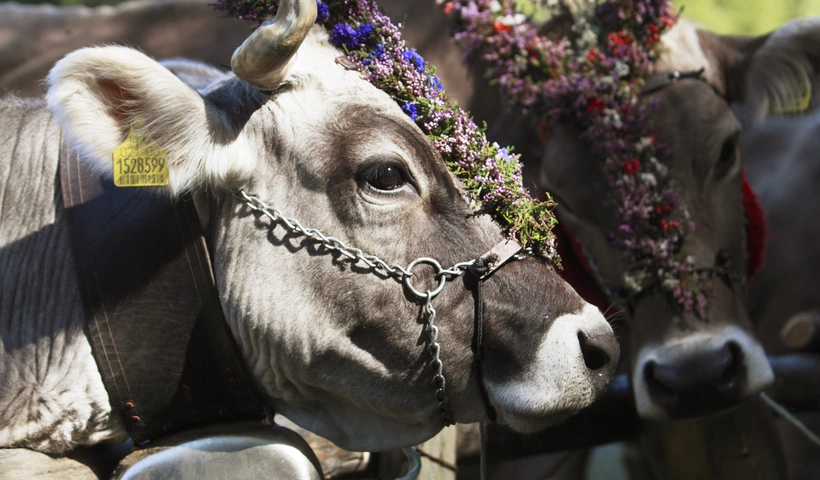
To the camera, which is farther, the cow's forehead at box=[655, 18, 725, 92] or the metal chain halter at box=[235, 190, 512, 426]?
the cow's forehead at box=[655, 18, 725, 92]

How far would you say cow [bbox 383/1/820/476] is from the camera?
9.67 feet

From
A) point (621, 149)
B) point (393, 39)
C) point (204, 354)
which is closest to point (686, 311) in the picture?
point (621, 149)

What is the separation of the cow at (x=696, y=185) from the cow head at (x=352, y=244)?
106cm

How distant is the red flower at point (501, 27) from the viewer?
3.43m

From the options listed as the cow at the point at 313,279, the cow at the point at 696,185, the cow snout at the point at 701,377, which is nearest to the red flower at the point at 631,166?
the cow at the point at 696,185

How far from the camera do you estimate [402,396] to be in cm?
204

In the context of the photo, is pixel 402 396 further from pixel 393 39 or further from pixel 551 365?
pixel 393 39

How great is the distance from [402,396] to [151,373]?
0.65 meters

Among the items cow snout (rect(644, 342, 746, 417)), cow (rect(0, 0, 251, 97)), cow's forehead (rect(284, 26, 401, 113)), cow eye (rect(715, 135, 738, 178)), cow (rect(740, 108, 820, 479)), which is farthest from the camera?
cow (rect(0, 0, 251, 97))

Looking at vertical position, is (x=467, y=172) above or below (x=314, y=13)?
below

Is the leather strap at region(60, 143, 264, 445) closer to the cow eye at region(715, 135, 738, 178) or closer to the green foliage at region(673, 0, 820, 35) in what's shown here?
the cow eye at region(715, 135, 738, 178)

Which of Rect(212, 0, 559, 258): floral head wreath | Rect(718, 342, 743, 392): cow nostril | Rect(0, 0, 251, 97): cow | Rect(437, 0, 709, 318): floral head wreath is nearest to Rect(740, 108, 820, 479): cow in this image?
Rect(437, 0, 709, 318): floral head wreath

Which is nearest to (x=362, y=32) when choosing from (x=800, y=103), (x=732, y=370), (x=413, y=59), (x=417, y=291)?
(x=413, y=59)

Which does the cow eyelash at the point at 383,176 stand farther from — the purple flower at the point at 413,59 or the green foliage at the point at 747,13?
the green foliage at the point at 747,13
